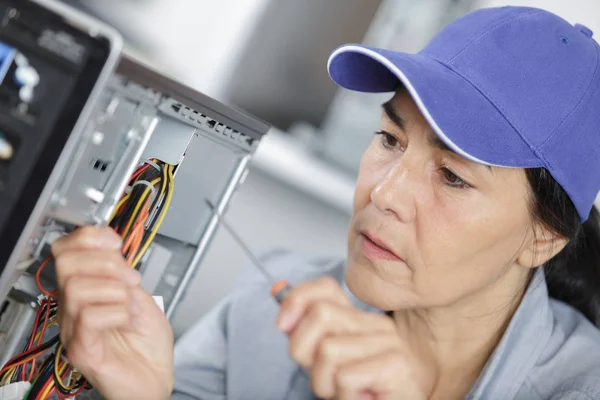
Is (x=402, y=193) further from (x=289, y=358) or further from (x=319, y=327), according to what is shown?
(x=289, y=358)

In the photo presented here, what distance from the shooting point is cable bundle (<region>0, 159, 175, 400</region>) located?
75cm

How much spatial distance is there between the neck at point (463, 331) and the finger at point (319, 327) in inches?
20.2

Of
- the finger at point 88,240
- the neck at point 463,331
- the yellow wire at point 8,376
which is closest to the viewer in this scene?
the finger at point 88,240

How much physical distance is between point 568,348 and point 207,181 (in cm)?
71

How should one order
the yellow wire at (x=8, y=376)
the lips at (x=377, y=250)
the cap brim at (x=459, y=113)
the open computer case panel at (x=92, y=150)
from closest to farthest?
the open computer case panel at (x=92, y=150) → the yellow wire at (x=8, y=376) → the cap brim at (x=459, y=113) → the lips at (x=377, y=250)

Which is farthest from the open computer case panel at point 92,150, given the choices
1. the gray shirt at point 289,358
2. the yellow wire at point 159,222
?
the gray shirt at point 289,358

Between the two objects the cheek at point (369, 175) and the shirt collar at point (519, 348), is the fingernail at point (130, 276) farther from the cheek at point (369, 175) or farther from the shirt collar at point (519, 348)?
the shirt collar at point (519, 348)

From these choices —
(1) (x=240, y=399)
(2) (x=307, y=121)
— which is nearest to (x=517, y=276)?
(1) (x=240, y=399)

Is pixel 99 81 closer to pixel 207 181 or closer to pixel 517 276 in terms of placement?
pixel 207 181

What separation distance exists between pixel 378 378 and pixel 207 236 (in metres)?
0.31

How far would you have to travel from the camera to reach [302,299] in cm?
68

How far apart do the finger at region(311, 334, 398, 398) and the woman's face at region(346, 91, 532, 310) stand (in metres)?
0.33

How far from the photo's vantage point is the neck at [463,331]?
116 centimetres

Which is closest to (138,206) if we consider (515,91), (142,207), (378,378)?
(142,207)
